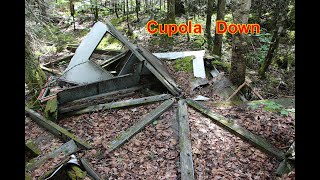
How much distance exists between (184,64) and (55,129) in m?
4.80

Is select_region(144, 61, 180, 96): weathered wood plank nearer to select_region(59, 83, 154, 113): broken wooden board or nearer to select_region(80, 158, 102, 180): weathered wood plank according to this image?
select_region(59, 83, 154, 113): broken wooden board

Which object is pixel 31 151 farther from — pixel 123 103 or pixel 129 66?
pixel 129 66

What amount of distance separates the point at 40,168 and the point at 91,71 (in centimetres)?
313

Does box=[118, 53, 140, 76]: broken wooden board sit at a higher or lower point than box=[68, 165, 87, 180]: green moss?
higher

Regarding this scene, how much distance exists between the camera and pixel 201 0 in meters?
15.3

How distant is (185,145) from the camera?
4488 millimetres

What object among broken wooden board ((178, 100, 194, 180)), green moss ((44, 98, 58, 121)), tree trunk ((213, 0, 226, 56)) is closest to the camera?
broken wooden board ((178, 100, 194, 180))

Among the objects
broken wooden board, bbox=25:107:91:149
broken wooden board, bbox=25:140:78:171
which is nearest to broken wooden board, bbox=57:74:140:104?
broken wooden board, bbox=25:107:91:149

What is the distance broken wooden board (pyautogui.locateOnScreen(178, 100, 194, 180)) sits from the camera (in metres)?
3.91

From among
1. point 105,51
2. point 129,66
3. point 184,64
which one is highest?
point 105,51

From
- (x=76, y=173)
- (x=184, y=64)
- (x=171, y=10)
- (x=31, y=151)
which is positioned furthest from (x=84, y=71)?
(x=171, y=10)

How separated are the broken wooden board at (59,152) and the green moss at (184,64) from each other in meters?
4.66

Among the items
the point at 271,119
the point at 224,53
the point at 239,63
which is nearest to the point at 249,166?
the point at 271,119

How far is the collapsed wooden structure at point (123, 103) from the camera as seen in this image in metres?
4.41
